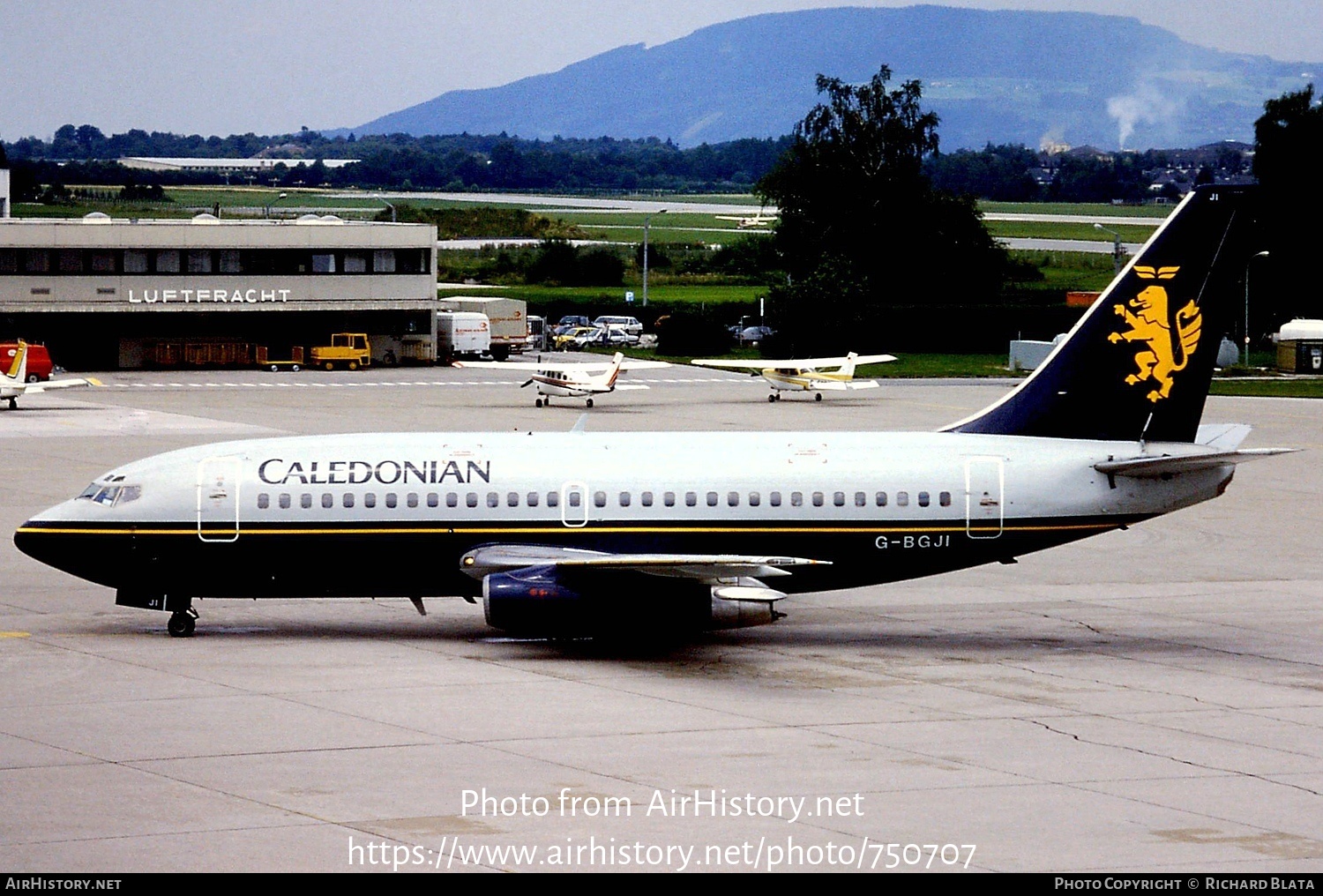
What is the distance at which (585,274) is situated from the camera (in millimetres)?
174750

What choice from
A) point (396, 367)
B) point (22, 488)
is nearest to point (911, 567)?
point (22, 488)

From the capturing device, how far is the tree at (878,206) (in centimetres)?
14125

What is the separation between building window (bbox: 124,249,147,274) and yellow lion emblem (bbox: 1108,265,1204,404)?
8685 centimetres

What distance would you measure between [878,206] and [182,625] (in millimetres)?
114730

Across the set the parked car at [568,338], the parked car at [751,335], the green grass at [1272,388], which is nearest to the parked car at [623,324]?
the parked car at [568,338]

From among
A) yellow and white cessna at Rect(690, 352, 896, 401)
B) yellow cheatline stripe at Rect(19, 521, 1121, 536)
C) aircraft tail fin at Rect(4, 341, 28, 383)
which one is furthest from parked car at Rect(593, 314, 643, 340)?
yellow cheatline stripe at Rect(19, 521, 1121, 536)

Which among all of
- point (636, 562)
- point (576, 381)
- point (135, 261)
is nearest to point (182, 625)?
point (636, 562)

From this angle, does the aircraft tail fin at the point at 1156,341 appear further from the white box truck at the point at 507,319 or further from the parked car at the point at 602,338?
the parked car at the point at 602,338

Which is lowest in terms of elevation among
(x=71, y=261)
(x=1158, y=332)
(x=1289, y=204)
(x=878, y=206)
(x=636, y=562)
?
(x=636, y=562)

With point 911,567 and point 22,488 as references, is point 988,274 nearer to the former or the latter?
point 22,488

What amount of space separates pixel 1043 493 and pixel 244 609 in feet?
54.7

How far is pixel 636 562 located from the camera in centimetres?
2981

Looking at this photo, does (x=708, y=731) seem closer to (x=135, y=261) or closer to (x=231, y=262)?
(x=135, y=261)

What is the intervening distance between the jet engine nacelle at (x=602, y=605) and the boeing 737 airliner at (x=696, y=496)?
727 millimetres
